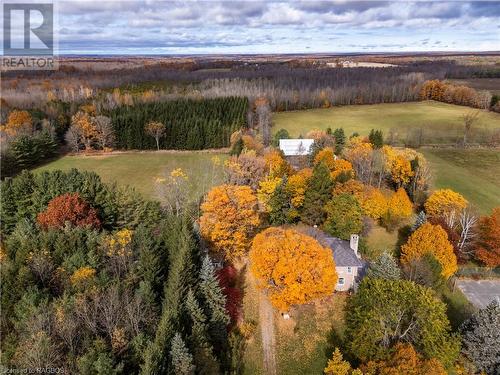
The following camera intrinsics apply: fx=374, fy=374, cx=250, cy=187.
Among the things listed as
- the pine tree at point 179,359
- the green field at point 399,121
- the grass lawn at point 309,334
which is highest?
the green field at point 399,121

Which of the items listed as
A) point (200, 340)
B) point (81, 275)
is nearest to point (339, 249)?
point (200, 340)

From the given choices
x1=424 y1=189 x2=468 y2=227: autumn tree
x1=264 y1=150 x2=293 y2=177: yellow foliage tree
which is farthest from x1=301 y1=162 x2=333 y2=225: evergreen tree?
x1=424 y1=189 x2=468 y2=227: autumn tree

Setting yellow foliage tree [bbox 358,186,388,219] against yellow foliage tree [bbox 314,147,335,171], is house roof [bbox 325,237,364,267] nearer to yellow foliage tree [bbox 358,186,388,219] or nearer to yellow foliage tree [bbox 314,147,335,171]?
yellow foliage tree [bbox 358,186,388,219]

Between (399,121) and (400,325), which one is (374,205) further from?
(399,121)

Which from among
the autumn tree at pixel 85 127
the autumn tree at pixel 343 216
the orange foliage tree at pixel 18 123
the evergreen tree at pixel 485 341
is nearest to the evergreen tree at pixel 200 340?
the evergreen tree at pixel 485 341

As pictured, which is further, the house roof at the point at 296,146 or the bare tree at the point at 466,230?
the house roof at the point at 296,146

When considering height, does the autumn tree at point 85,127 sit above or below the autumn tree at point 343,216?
above

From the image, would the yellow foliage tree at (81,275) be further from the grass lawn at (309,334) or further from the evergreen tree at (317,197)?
the evergreen tree at (317,197)

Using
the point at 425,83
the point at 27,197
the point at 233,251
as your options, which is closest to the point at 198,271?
the point at 233,251
